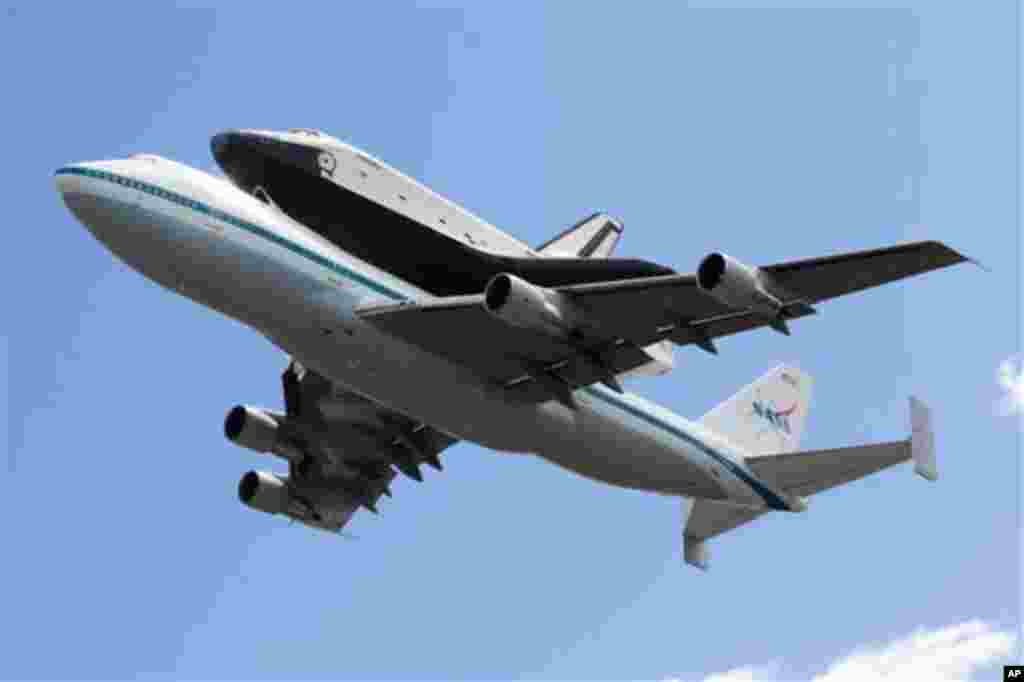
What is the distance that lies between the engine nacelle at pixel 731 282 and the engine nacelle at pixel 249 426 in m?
15.4

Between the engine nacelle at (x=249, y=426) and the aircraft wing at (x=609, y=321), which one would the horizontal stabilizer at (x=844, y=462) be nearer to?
the aircraft wing at (x=609, y=321)

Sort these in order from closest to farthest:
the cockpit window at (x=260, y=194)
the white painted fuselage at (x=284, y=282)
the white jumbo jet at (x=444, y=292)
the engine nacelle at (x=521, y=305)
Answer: the engine nacelle at (x=521, y=305) < the white jumbo jet at (x=444, y=292) < the white painted fuselage at (x=284, y=282) < the cockpit window at (x=260, y=194)

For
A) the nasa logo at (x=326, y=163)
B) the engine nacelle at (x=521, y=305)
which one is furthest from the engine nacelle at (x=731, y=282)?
the nasa logo at (x=326, y=163)

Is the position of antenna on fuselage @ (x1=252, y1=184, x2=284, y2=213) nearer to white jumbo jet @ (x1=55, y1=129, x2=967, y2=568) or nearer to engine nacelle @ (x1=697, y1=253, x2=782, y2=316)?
white jumbo jet @ (x1=55, y1=129, x2=967, y2=568)

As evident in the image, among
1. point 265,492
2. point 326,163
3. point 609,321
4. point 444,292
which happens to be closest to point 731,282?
point 609,321

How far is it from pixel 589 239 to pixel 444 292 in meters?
7.59

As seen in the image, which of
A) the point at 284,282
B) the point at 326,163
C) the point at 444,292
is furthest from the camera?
the point at 444,292

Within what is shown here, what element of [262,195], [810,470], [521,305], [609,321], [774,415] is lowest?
[810,470]

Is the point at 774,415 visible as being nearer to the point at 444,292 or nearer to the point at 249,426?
the point at 444,292

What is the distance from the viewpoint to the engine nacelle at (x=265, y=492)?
46.7 meters

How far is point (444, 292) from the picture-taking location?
39.7m

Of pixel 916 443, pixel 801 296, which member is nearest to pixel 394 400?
pixel 801 296

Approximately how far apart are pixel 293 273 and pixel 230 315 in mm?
1988

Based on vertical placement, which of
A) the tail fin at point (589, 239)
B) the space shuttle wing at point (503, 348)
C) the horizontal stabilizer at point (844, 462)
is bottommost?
the horizontal stabilizer at point (844, 462)
